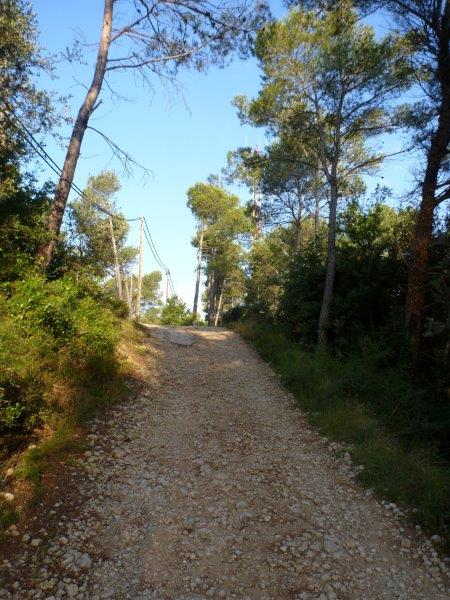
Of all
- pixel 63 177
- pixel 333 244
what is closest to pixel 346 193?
pixel 333 244

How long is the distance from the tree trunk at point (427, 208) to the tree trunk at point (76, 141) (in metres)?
7.65

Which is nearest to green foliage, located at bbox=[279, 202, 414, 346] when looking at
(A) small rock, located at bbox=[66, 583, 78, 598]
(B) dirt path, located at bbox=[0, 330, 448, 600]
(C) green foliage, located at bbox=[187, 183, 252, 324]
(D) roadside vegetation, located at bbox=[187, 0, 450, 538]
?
(D) roadside vegetation, located at bbox=[187, 0, 450, 538]

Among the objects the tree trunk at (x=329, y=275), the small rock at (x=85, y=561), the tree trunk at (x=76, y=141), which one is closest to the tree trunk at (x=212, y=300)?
the tree trunk at (x=329, y=275)

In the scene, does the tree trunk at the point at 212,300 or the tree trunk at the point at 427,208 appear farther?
the tree trunk at the point at 212,300

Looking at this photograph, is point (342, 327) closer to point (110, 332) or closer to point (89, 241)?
point (110, 332)

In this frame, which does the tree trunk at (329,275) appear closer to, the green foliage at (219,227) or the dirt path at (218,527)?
the dirt path at (218,527)

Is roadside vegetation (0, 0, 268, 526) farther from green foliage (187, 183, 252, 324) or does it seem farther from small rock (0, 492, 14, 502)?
green foliage (187, 183, 252, 324)

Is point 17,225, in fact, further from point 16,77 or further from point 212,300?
point 212,300

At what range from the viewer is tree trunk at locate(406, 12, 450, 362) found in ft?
27.9

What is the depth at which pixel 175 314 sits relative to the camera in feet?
111

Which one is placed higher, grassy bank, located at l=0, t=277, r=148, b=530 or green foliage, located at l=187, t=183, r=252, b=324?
green foliage, located at l=187, t=183, r=252, b=324

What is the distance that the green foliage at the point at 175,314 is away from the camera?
3256cm

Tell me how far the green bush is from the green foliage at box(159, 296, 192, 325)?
24.2 m

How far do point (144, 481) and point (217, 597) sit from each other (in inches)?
72.3
